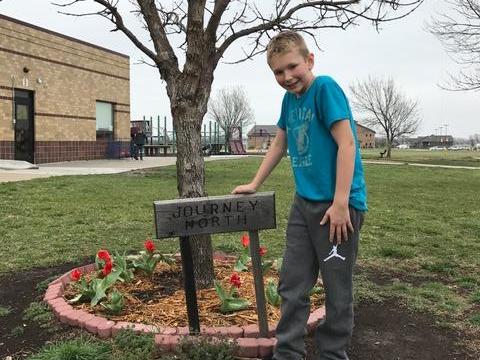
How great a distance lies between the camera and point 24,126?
20422 mm

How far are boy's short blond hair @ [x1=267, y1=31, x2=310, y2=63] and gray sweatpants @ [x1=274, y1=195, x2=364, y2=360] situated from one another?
75cm

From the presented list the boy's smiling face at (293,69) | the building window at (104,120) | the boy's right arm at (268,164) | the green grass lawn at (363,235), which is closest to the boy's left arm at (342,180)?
the boy's smiling face at (293,69)

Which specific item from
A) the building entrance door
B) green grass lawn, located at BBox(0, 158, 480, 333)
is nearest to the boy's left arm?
green grass lawn, located at BBox(0, 158, 480, 333)

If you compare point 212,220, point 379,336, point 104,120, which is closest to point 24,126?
point 104,120

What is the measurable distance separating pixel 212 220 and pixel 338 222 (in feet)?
2.79

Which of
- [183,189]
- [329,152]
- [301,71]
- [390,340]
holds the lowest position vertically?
[390,340]

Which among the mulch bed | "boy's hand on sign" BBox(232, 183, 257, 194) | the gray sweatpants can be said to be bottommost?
the mulch bed

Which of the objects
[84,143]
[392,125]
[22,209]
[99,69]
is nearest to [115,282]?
[22,209]

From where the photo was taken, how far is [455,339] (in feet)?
12.0

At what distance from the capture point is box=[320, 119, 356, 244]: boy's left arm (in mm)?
2646

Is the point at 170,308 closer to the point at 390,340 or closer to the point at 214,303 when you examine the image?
the point at 214,303

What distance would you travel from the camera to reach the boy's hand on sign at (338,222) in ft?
8.70

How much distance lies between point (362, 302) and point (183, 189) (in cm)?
167

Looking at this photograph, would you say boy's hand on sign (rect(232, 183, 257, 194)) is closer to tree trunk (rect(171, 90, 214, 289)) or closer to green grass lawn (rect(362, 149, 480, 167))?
tree trunk (rect(171, 90, 214, 289))
